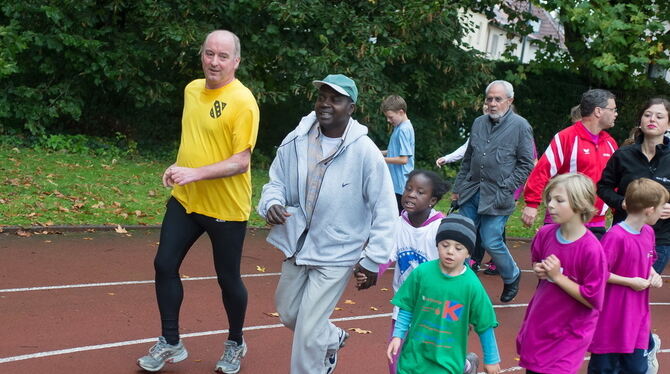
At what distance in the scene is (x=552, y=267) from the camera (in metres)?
4.47

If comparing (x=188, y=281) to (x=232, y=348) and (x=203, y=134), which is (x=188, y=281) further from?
(x=203, y=134)

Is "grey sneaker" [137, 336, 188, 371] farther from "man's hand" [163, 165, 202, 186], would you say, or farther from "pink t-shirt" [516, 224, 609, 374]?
"pink t-shirt" [516, 224, 609, 374]

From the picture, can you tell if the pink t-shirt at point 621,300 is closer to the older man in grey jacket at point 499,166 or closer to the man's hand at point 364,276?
the man's hand at point 364,276

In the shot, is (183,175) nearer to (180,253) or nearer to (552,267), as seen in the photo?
(180,253)

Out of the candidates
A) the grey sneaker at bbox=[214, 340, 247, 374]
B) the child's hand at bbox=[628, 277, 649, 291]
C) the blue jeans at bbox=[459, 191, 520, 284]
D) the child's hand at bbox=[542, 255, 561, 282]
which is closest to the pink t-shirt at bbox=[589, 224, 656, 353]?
the child's hand at bbox=[628, 277, 649, 291]

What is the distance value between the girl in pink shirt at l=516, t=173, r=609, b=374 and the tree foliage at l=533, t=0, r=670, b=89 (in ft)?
42.2

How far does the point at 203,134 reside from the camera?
5461 millimetres

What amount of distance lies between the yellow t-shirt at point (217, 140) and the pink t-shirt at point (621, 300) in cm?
235

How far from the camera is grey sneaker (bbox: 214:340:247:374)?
5730 millimetres

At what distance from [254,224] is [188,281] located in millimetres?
3937

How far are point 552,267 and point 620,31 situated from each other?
13.6 m

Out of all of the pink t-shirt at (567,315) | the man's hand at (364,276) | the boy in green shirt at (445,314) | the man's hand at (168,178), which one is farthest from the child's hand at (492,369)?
the man's hand at (168,178)

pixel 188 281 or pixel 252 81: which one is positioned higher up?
pixel 252 81

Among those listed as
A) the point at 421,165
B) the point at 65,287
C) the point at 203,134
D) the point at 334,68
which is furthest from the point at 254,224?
the point at 421,165
